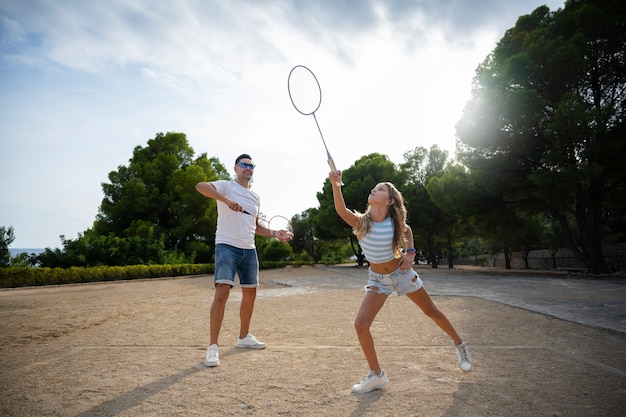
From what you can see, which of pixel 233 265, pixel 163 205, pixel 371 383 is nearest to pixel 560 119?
pixel 233 265

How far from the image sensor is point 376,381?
335 centimetres

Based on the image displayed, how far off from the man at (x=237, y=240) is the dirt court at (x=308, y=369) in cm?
46

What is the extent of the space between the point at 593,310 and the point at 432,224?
27.2m

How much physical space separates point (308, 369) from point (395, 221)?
1.81 metres

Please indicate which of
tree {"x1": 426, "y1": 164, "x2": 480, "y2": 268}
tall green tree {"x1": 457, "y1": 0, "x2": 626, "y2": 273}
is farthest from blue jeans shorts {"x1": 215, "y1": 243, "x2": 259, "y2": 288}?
tree {"x1": 426, "y1": 164, "x2": 480, "y2": 268}

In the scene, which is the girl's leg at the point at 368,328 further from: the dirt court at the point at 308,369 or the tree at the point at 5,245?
the tree at the point at 5,245

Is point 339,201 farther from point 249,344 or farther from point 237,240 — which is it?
point 249,344

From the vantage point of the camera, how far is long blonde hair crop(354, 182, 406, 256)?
359cm

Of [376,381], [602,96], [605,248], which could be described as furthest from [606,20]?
[376,381]

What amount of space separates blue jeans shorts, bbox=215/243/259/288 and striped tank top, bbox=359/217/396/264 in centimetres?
170

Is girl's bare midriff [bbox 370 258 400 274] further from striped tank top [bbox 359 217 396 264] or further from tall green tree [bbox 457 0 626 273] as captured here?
tall green tree [bbox 457 0 626 273]

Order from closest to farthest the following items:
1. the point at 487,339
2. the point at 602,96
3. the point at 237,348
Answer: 1. the point at 237,348
2. the point at 487,339
3. the point at 602,96

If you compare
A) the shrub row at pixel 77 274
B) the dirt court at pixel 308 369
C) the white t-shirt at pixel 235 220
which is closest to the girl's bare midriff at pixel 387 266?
the dirt court at pixel 308 369

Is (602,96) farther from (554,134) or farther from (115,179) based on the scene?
(115,179)
